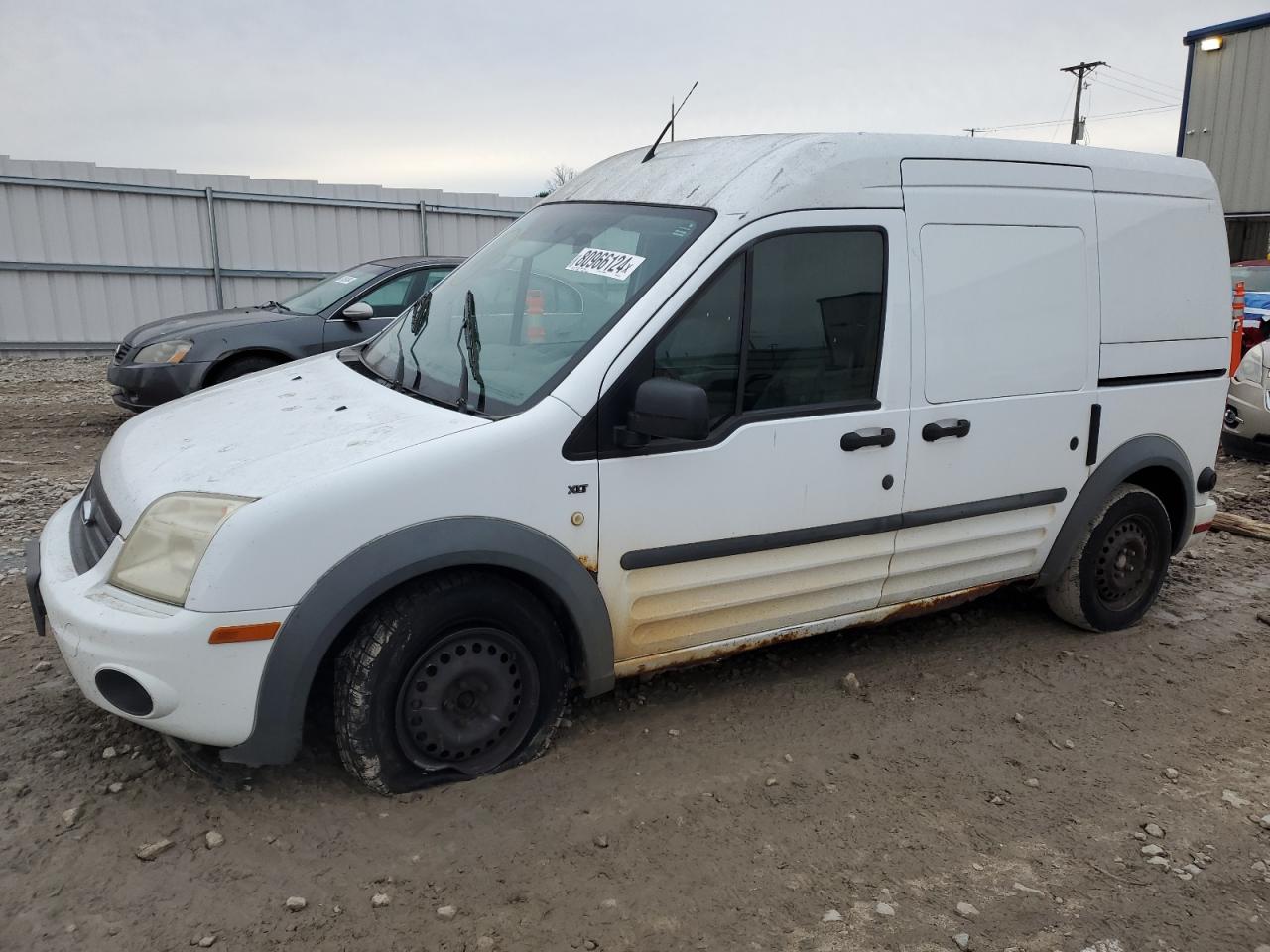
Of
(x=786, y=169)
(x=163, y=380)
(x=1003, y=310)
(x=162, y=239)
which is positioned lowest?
(x=163, y=380)

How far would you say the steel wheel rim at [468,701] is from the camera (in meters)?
3.03

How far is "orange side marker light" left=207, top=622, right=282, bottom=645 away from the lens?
8.79ft

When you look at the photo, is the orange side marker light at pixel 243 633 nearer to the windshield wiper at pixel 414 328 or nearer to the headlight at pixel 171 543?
the headlight at pixel 171 543

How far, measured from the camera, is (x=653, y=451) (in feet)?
10.4

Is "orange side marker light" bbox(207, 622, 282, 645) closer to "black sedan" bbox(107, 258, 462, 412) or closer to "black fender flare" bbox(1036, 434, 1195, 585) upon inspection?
"black fender flare" bbox(1036, 434, 1195, 585)

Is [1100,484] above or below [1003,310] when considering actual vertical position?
below

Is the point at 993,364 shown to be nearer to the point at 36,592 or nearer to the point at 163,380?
the point at 36,592

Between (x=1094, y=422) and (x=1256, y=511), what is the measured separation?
3.61 m

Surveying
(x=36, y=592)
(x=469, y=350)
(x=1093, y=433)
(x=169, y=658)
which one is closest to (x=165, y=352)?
(x=36, y=592)

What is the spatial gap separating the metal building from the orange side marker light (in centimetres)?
1930

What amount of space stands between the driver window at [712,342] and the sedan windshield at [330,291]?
5.76 m

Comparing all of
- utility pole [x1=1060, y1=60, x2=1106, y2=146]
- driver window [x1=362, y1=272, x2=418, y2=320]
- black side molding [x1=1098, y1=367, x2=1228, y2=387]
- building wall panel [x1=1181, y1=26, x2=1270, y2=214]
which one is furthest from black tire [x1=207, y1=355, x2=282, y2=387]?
utility pole [x1=1060, y1=60, x2=1106, y2=146]

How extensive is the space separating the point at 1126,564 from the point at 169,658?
404cm

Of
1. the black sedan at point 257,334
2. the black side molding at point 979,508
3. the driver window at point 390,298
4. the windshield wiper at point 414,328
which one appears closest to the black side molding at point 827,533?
the black side molding at point 979,508
